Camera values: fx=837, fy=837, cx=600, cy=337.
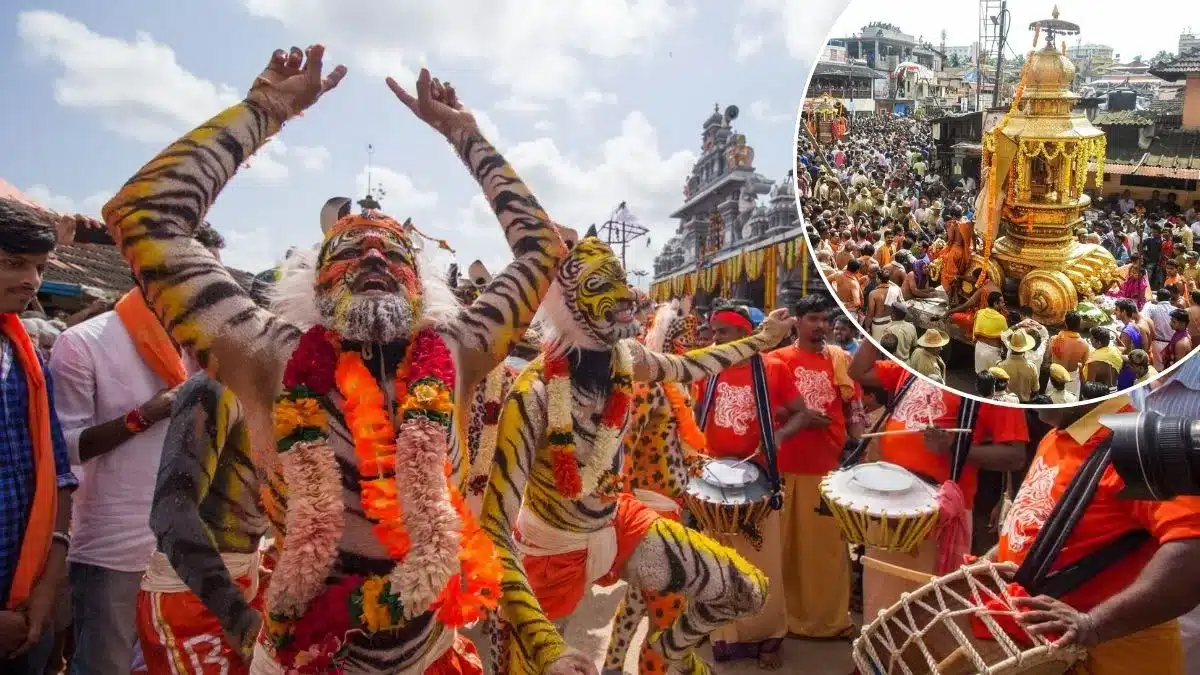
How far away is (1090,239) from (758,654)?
131 inches

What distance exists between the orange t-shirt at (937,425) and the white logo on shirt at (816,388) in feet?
2.32

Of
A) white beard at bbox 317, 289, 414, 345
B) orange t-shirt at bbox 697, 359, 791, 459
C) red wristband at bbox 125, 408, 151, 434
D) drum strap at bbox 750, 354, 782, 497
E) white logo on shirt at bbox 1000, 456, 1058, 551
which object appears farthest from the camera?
orange t-shirt at bbox 697, 359, 791, 459

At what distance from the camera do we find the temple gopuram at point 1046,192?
80.4 inches

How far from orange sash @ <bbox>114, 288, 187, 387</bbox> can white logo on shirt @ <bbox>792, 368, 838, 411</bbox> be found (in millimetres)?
3310

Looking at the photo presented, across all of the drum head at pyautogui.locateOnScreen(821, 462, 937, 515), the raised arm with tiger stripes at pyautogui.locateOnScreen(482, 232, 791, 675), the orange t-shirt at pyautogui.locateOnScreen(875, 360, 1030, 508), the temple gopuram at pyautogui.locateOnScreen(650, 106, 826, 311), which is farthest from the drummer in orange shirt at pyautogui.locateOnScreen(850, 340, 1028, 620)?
the temple gopuram at pyautogui.locateOnScreen(650, 106, 826, 311)

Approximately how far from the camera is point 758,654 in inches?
185

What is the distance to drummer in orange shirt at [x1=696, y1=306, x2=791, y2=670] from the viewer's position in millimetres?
4613

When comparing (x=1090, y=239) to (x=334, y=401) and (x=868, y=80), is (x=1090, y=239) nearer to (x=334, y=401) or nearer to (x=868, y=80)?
(x=868, y=80)

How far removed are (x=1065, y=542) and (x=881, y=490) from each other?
1.40 metres

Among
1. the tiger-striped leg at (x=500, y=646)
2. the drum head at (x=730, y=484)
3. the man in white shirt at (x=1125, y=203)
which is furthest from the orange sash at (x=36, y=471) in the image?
the man in white shirt at (x=1125, y=203)

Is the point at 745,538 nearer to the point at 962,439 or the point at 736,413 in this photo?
the point at 736,413

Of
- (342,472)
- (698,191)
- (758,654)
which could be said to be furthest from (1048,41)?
(698,191)

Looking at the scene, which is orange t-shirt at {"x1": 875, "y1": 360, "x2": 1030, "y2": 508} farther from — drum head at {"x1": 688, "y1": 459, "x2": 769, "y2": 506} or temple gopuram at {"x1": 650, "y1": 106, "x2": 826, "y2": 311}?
temple gopuram at {"x1": 650, "y1": 106, "x2": 826, "y2": 311}

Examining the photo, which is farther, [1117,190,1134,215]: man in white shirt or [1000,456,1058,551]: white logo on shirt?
[1000,456,1058,551]: white logo on shirt
